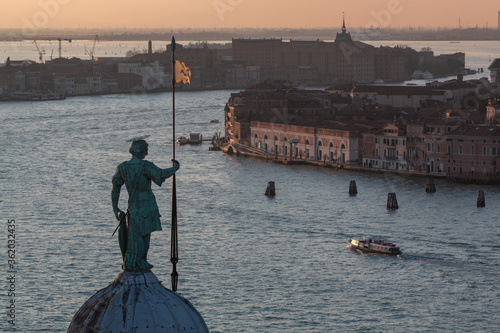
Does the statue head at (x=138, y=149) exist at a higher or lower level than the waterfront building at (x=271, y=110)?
higher

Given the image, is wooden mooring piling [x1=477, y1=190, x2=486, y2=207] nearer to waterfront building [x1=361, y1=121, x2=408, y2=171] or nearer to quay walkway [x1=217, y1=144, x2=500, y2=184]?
quay walkway [x1=217, y1=144, x2=500, y2=184]

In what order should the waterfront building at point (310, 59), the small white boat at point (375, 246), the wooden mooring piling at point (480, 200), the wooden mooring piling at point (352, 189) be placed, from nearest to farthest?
the small white boat at point (375, 246), the wooden mooring piling at point (480, 200), the wooden mooring piling at point (352, 189), the waterfront building at point (310, 59)

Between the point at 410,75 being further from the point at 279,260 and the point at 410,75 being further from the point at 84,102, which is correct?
the point at 279,260

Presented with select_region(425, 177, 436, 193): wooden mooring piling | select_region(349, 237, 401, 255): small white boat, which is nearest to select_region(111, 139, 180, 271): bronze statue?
select_region(349, 237, 401, 255): small white boat

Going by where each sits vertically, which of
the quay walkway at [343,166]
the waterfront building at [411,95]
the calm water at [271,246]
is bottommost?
the calm water at [271,246]

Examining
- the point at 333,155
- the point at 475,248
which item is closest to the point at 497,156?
the point at 333,155

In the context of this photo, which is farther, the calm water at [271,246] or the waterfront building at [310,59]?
the waterfront building at [310,59]

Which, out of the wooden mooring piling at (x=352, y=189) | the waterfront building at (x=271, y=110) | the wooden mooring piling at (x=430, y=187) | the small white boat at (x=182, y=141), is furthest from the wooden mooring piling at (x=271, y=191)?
the small white boat at (x=182, y=141)

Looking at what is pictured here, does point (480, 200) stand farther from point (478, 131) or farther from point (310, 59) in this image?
point (310, 59)

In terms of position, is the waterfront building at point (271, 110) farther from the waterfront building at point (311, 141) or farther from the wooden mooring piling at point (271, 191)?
the wooden mooring piling at point (271, 191)
